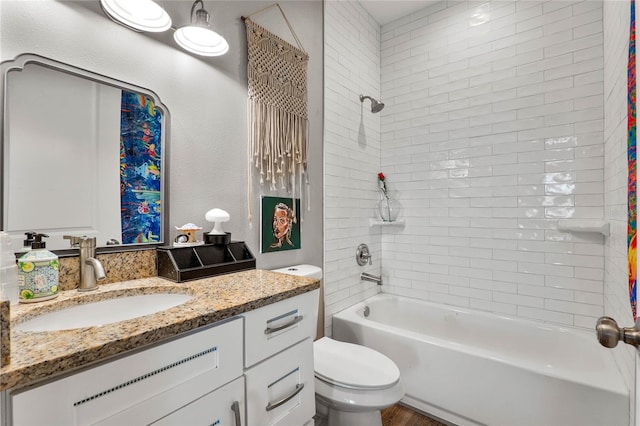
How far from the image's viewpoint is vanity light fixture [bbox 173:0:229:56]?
129 cm

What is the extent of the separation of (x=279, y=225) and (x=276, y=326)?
2.91 ft

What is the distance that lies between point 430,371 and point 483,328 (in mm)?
699

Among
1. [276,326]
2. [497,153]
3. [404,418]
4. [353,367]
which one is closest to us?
[276,326]

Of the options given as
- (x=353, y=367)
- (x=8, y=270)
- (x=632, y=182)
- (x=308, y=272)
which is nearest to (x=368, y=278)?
(x=308, y=272)

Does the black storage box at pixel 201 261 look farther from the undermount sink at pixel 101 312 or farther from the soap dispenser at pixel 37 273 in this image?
the soap dispenser at pixel 37 273

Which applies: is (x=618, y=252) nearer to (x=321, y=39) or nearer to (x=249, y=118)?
(x=249, y=118)

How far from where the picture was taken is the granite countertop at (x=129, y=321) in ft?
1.80

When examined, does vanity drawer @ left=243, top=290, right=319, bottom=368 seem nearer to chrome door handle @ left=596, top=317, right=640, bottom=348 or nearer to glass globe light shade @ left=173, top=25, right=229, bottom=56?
chrome door handle @ left=596, top=317, right=640, bottom=348

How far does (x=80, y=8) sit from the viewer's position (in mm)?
1068

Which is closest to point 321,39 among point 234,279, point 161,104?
point 161,104

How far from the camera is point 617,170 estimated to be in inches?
58.7

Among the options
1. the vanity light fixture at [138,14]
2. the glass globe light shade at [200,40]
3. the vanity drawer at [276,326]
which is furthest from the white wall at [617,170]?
the vanity light fixture at [138,14]

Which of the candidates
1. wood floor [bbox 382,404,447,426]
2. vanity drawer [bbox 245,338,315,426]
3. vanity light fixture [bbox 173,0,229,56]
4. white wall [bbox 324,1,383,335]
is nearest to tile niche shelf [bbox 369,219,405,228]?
white wall [bbox 324,1,383,335]

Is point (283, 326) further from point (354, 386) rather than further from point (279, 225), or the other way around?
point (279, 225)
